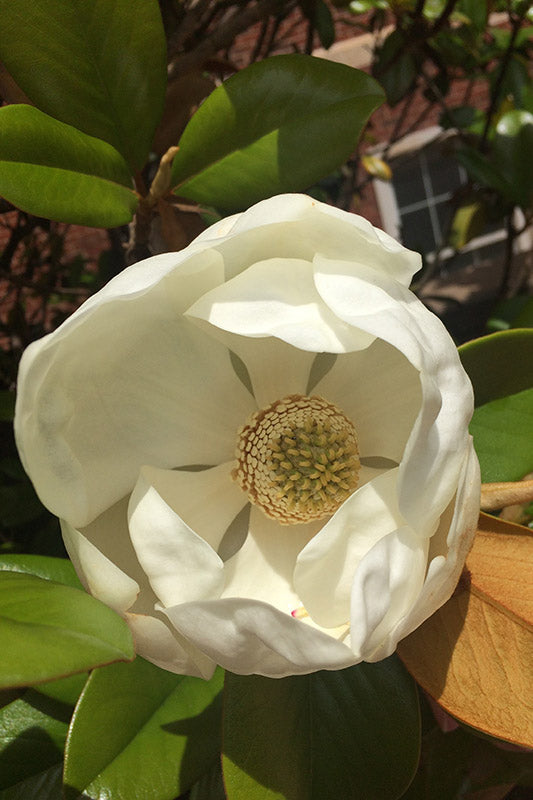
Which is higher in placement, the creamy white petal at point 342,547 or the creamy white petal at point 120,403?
the creamy white petal at point 120,403

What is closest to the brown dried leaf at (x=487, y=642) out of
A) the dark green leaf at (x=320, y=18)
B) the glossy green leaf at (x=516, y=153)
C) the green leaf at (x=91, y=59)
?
the green leaf at (x=91, y=59)

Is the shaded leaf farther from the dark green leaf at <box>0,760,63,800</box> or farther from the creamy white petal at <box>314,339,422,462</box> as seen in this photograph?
the dark green leaf at <box>0,760,63,800</box>

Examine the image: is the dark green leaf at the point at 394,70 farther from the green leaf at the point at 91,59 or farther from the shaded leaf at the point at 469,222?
the green leaf at the point at 91,59

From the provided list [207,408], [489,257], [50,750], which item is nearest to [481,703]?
[207,408]

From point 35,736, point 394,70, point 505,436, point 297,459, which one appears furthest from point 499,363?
A: point 394,70

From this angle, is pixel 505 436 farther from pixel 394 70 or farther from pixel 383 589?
pixel 394 70
